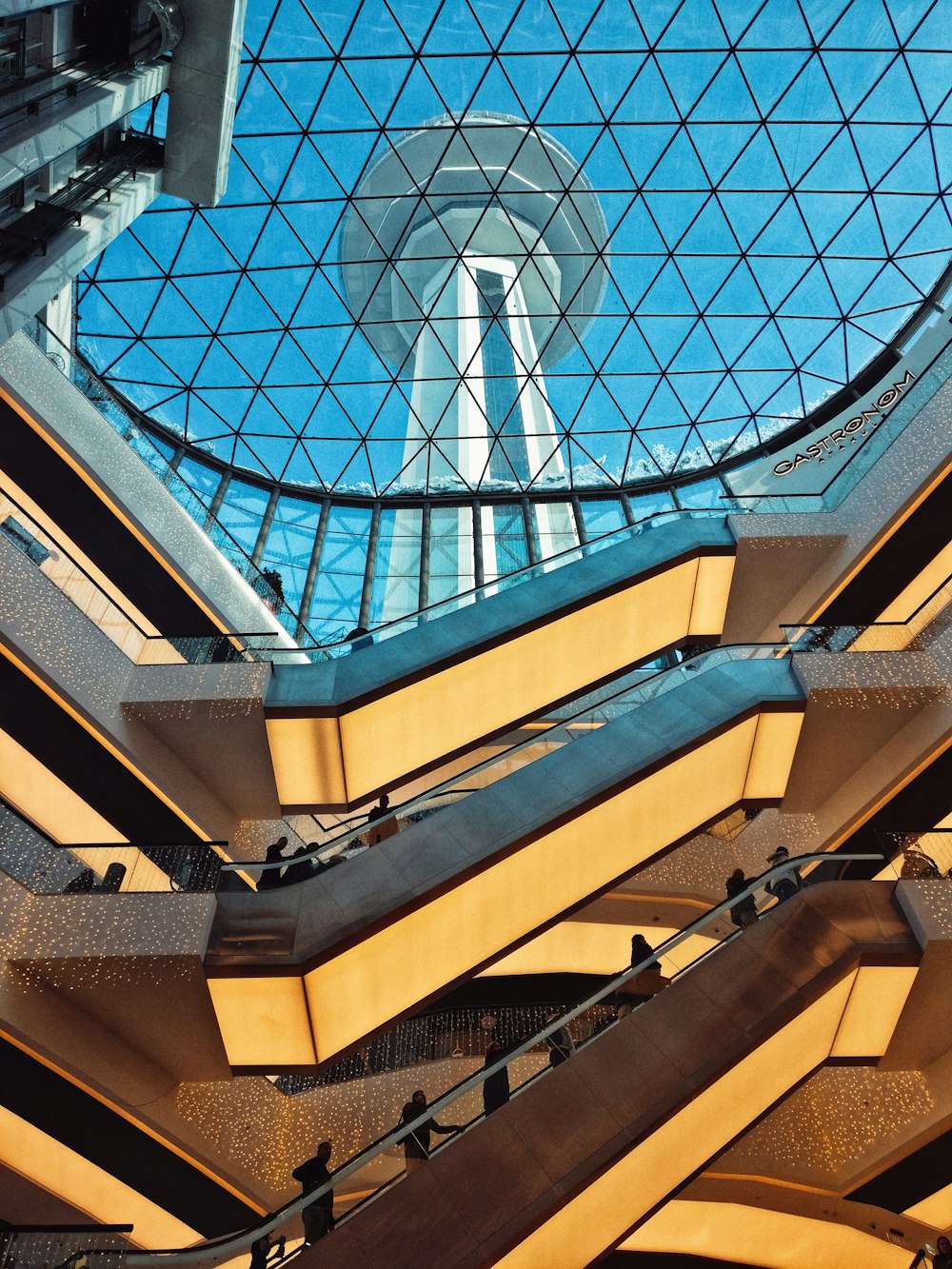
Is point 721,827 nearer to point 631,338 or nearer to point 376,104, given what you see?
point 631,338

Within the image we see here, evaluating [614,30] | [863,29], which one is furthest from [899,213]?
[614,30]

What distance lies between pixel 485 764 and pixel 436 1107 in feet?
20.5

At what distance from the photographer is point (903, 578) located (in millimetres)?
22594

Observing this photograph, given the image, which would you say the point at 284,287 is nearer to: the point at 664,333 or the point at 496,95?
the point at 496,95

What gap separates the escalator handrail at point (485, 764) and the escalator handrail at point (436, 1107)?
434cm

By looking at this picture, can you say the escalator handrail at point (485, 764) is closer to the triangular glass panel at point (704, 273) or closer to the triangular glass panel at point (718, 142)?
the triangular glass panel at point (718, 142)

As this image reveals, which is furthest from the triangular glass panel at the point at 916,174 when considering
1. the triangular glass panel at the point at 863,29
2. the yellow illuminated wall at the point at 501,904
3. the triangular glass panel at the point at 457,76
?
the yellow illuminated wall at the point at 501,904

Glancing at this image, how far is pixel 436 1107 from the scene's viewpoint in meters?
11.4

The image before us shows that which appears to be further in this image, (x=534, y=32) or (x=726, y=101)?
(x=726, y=101)

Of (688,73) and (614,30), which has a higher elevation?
(614,30)

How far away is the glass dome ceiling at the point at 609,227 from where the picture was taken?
3053 centimetres

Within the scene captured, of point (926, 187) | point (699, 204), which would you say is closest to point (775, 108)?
point (699, 204)

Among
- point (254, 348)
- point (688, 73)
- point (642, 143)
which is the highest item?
point (642, 143)

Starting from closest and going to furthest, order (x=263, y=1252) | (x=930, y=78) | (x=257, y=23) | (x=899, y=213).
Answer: (x=263, y=1252) < (x=257, y=23) < (x=930, y=78) < (x=899, y=213)
